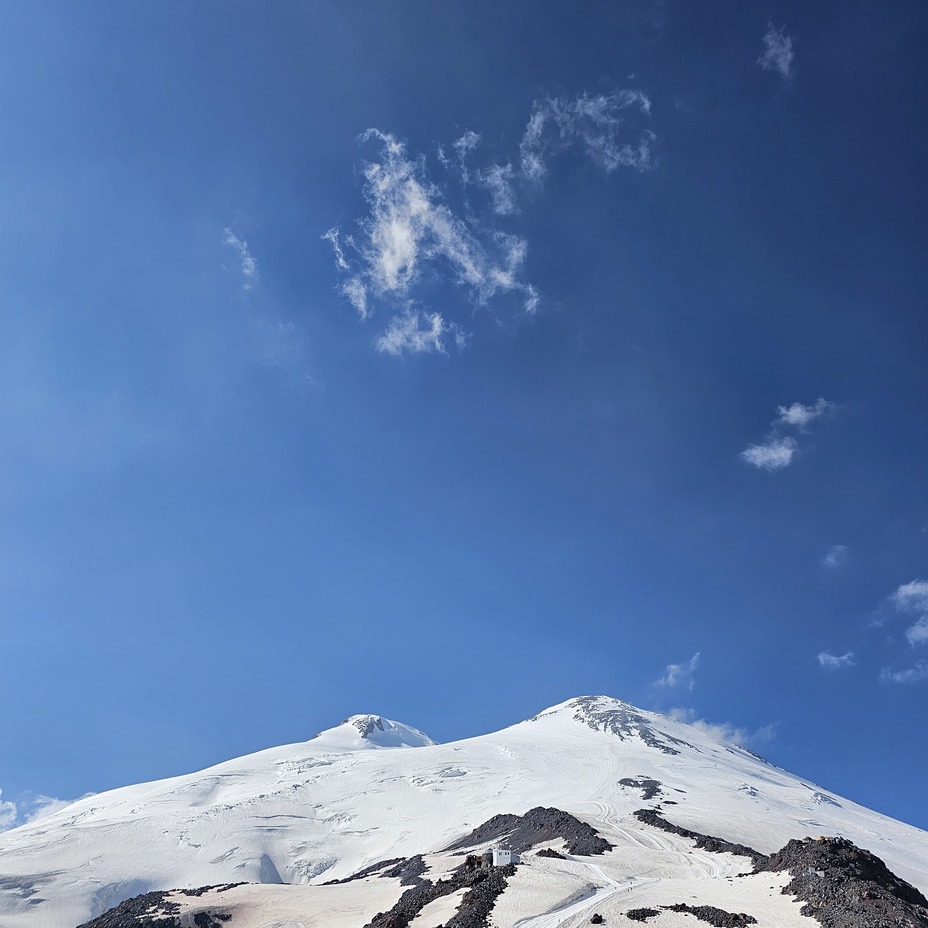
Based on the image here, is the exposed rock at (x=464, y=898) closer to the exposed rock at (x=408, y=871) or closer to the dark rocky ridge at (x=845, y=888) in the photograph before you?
the exposed rock at (x=408, y=871)

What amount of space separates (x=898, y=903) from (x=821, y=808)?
107021mm

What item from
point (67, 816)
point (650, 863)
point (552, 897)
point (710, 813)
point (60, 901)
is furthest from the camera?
point (67, 816)

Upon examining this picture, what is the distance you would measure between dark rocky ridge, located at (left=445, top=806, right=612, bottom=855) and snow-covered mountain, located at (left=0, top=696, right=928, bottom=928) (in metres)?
2.56

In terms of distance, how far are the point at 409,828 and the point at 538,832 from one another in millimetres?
29242

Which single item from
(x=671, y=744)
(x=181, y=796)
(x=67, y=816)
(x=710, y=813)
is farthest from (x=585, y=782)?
(x=67, y=816)

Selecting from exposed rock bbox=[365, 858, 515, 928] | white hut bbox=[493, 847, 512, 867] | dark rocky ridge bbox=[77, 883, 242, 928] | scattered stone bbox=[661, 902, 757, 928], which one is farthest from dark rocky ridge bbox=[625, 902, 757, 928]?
dark rocky ridge bbox=[77, 883, 242, 928]

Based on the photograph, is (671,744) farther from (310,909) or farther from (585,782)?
(310,909)

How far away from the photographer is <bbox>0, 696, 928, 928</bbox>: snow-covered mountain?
50969 mm

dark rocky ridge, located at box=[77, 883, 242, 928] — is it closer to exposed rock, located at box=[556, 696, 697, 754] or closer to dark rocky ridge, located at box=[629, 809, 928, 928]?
dark rocky ridge, located at box=[629, 809, 928, 928]

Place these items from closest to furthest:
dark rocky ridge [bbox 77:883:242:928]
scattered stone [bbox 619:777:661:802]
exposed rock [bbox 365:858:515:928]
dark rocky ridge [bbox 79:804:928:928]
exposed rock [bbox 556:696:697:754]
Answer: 1. dark rocky ridge [bbox 79:804:928:928]
2. exposed rock [bbox 365:858:515:928]
3. dark rocky ridge [bbox 77:883:242:928]
4. scattered stone [bbox 619:777:661:802]
5. exposed rock [bbox 556:696:697:754]

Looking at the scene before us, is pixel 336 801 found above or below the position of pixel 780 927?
above

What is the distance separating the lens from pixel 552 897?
1662 inches

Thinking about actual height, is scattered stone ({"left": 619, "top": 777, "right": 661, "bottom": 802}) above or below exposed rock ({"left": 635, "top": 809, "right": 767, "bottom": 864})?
above

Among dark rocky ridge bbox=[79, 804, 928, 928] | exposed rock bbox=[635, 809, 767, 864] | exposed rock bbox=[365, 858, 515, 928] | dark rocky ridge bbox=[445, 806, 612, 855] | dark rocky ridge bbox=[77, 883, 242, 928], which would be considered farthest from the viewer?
exposed rock bbox=[635, 809, 767, 864]
